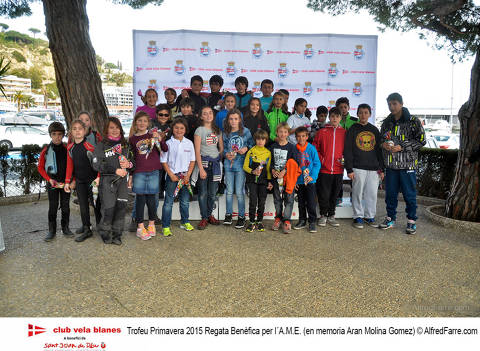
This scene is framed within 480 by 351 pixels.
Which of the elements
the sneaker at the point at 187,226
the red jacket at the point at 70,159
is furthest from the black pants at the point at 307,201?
the red jacket at the point at 70,159

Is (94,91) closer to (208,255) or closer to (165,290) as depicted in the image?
(208,255)

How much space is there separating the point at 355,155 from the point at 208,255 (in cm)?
254

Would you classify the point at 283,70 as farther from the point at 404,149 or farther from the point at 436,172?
the point at 436,172

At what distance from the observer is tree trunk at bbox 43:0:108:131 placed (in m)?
5.20

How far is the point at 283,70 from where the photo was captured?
22.5ft

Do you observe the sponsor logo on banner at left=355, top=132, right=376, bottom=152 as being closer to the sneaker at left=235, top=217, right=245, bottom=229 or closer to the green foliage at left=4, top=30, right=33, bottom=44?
the sneaker at left=235, top=217, right=245, bottom=229

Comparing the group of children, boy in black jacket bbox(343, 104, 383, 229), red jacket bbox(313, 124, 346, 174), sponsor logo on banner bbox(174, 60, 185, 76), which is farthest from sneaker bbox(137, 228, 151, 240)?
sponsor logo on banner bbox(174, 60, 185, 76)

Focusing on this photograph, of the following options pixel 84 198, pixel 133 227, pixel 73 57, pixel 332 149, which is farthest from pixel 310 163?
pixel 73 57

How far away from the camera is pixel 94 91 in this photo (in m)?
5.46

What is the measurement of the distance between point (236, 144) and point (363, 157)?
1787mm

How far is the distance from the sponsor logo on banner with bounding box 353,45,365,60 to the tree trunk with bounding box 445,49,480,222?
2.33m

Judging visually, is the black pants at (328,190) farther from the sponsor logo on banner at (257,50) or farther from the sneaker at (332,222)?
the sponsor logo on banner at (257,50)

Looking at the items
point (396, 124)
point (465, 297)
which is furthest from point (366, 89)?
point (465, 297)
